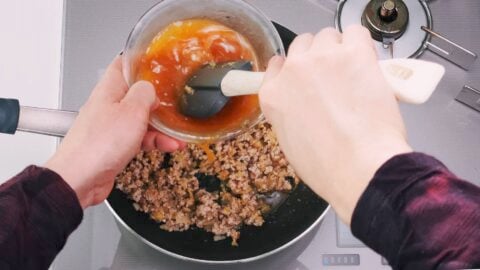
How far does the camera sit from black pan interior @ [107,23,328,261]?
0.77m

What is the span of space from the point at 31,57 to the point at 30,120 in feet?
0.77

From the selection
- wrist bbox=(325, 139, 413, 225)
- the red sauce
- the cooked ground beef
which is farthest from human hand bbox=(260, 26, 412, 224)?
the cooked ground beef

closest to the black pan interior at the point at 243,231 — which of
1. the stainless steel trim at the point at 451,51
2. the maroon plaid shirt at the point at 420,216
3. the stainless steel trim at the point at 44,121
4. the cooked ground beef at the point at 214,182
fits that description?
the cooked ground beef at the point at 214,182

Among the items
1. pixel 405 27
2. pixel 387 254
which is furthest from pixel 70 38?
pixel 387 254

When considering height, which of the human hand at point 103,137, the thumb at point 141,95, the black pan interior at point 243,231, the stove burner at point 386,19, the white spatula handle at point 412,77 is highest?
the white spatula handle at point 412,77

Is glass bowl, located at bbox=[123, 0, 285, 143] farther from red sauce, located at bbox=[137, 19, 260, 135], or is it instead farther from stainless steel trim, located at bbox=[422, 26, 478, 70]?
stainless steel trim, located at bbox=[422, 26, 478, 70]

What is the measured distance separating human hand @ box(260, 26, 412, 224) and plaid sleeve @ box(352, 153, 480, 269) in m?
0.02

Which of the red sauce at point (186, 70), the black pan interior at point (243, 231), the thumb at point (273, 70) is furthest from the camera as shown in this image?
the black pan interior at point (243, 231)

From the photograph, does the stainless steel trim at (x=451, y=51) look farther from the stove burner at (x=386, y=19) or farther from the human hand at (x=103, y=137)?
the human hand at (x=103, y=137)

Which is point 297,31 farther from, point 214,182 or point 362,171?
point 362,171

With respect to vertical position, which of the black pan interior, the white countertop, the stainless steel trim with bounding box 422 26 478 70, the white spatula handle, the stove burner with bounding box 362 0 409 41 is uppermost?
the white spatula handle

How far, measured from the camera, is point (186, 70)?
638 mm

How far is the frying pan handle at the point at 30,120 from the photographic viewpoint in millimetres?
697

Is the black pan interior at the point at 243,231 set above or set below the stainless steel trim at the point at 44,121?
below
